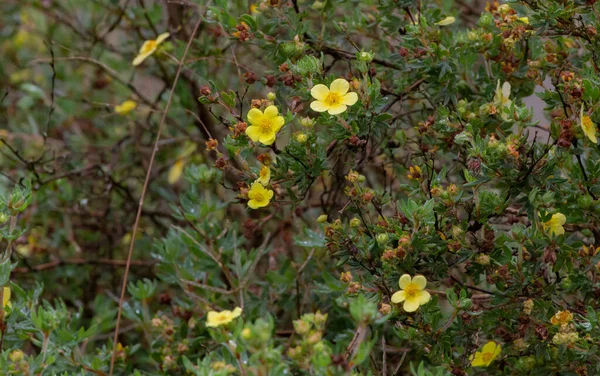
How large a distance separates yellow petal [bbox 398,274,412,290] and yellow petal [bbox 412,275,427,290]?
11 millimetres

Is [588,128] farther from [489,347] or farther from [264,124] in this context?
[264,124]

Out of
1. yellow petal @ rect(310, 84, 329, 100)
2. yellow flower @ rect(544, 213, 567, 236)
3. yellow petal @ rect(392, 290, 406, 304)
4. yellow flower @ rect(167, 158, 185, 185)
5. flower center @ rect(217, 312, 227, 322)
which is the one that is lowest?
yellow flower @ rect(167, 158, 185, 185)

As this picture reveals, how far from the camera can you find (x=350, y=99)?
1488 mm

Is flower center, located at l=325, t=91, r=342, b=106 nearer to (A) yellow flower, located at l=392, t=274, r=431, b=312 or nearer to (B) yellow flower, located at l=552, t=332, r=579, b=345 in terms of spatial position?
(A) yellow flower, located at l=392, t=274, r=431, b=312

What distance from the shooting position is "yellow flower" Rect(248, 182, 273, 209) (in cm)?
156

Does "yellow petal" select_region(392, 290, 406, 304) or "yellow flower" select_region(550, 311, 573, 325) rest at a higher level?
"yellow petal" select_region(392, 290, 406, 304)

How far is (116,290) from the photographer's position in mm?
2504

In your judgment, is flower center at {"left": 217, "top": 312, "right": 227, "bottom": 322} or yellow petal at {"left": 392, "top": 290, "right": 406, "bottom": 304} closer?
flower center at {"left": 217, "top": 312, "right": 227, "bottom": 322}

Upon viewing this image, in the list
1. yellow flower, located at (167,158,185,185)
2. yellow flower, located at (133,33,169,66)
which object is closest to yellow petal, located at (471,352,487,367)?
yellow flower, located at (133,33,169,66)

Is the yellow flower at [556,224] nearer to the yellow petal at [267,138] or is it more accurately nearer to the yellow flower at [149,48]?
the yellow petal at [267,138]

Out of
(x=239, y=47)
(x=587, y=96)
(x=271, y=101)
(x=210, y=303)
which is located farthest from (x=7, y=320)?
(x=239, y=47)

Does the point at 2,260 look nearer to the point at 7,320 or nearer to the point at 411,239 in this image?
the point at 7,320

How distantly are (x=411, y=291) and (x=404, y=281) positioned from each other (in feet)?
0.09

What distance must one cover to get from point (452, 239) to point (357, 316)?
411 millimetres
